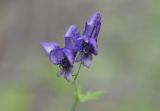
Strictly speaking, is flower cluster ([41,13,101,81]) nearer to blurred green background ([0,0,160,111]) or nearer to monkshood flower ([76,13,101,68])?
monkshood flower ([76,13,101,68])

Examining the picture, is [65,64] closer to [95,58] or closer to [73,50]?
[73,50]

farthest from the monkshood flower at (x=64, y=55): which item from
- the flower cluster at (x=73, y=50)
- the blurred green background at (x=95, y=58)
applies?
the blurred green background at (x=95, y=58)

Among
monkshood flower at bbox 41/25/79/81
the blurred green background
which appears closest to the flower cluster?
monkshood flower at bbox 41/25/79/81

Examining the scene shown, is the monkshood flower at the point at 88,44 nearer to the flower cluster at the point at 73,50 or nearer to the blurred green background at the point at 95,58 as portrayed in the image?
the flower cluster at the point at 73,50

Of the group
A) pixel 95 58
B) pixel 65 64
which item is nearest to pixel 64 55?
pixel 65 64

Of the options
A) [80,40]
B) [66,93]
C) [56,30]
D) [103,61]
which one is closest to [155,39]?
[103,61]
